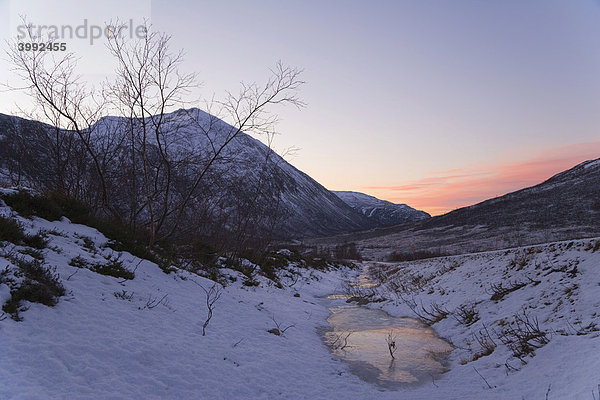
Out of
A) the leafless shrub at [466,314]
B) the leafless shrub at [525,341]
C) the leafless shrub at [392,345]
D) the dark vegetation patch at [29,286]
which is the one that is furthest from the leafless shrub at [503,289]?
the dark vegetation patch at [29,286]

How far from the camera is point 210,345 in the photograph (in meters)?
5.72

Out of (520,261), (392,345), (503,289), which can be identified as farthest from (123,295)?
(520,261)

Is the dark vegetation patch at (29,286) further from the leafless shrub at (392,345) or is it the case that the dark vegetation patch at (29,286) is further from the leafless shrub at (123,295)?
the leafless shrub at (392,345)

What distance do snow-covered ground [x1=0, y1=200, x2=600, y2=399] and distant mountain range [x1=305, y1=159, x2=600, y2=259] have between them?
1826 inches

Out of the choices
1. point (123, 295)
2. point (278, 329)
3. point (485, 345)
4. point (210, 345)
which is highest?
point (123, 295)

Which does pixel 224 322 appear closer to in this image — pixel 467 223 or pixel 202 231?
pixel 202 231

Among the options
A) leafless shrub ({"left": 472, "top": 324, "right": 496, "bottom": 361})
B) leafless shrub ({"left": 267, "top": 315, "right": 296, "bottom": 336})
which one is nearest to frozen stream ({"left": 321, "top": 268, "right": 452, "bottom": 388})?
leafless shrub ({"left": 472, "top": 324, "right": 496, "bottom": 361})

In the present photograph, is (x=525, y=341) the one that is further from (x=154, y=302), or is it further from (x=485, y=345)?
(x=154, y=302)

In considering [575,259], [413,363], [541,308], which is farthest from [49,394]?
[575,259]

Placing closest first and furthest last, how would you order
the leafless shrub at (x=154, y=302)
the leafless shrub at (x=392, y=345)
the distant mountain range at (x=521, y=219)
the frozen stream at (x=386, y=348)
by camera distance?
the leafless shrub at (x=154, y=302) → the frozen stream at (x=386, y=348) → the leafless shrub at (x=392, y=345) → the distant mountain range at (x=521, y=219)

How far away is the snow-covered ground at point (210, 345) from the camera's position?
3764 mm

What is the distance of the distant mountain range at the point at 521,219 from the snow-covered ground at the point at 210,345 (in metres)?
46.4

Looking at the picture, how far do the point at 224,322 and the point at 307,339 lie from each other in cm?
242

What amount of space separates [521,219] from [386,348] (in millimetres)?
84602
